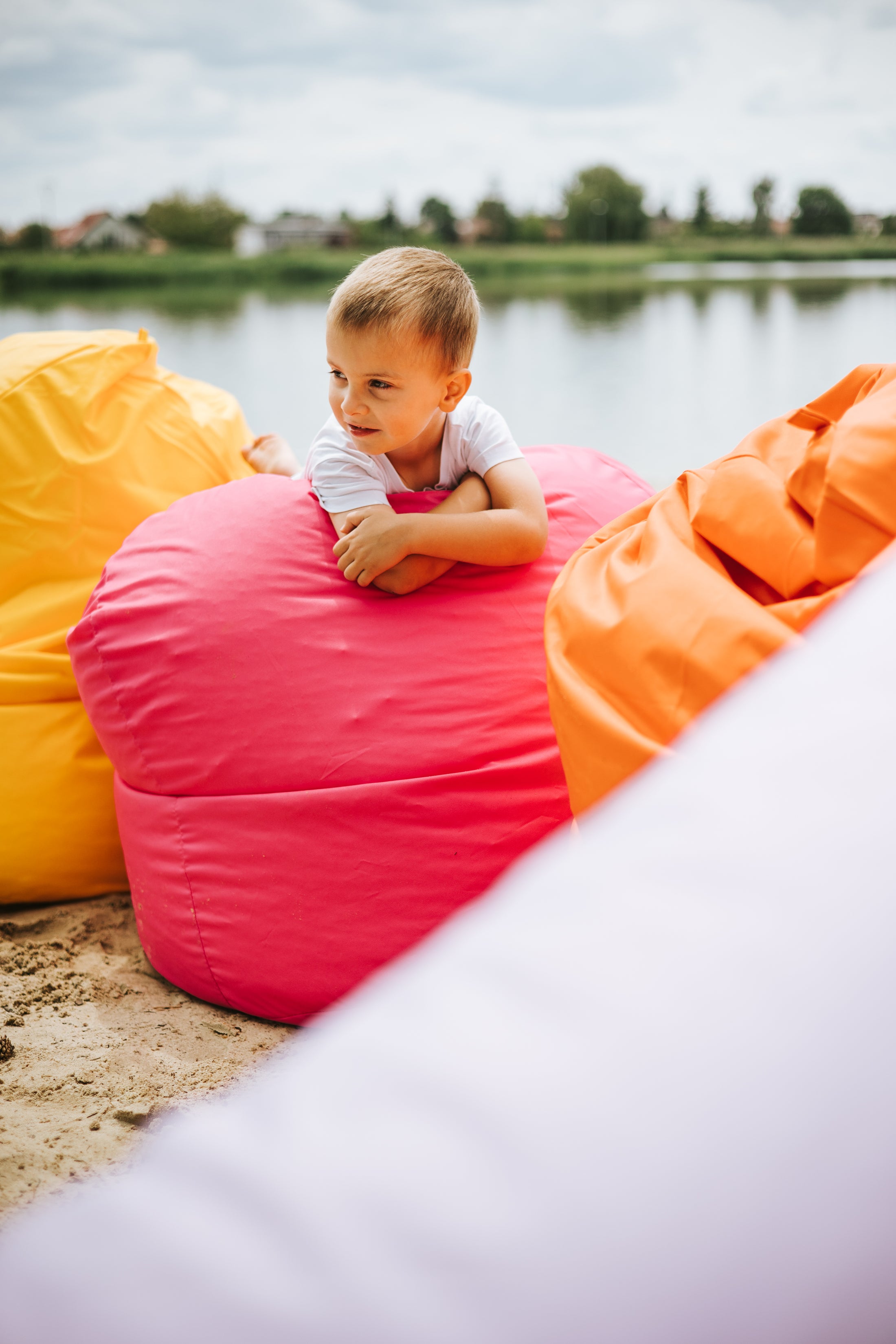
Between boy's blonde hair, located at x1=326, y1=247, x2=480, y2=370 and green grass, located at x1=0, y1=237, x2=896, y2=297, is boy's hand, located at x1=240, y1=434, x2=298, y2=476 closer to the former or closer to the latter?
boy's blonde hair, located at x1=326, y1=247, x2=480, y2=370

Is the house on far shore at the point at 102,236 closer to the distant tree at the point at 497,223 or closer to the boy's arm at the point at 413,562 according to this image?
the distant tree at the point at 497,223

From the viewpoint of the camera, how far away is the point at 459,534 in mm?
1141

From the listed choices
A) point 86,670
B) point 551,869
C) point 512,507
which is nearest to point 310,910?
point 86,670

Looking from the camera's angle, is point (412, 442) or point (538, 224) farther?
point (538, 224)

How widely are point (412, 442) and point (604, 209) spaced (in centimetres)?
617

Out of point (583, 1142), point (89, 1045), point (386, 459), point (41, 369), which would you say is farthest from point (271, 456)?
point (583, 1142)

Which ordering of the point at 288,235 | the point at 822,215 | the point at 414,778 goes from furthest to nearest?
the point at 288,235, the point at 822,215, the point at 414,778

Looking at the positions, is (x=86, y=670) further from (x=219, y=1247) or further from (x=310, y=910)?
(x=219, y=1247)

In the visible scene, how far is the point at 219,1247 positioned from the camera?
0.39 metres

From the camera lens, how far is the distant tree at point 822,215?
3463 millimetres

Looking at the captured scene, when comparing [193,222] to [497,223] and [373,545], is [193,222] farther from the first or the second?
[373,545]

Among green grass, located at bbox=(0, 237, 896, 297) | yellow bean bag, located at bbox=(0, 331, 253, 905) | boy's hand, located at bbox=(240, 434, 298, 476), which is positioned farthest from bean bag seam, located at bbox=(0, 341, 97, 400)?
green grass, located at bbox=(0, 237, 896, 297)

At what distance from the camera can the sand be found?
3.10 feet

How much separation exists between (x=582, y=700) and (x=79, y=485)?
2.89ft
